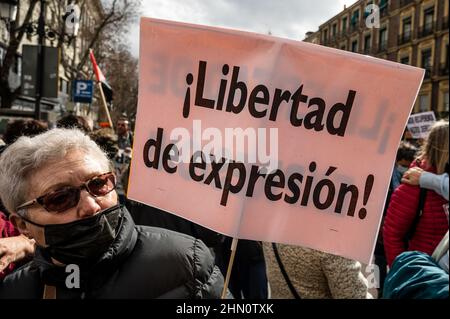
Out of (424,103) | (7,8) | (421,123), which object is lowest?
A: (421,123)

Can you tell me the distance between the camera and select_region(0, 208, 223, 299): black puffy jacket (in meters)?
1.21

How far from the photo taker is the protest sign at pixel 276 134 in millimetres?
1367

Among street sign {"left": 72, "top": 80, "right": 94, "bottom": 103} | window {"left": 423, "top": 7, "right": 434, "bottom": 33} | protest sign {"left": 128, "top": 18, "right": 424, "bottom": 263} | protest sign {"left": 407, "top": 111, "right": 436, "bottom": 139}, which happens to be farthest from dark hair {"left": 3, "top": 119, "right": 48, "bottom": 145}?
window {"left": 423, "top": 7, "right": 434, "bottom": 33}

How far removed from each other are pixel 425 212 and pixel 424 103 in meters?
30.8

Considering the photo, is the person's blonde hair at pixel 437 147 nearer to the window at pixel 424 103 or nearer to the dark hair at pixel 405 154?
the dark hair at pixel 405 154

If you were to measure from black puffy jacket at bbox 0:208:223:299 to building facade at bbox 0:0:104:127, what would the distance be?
10.1ft

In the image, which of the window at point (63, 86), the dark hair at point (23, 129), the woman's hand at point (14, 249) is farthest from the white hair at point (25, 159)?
the window at point (63, 86)

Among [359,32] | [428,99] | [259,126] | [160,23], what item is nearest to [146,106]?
[160,23]

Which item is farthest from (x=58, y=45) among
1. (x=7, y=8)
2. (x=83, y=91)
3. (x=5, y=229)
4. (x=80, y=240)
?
(x=80, y=240)

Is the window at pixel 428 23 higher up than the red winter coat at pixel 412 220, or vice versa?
the window at pixel 428 23

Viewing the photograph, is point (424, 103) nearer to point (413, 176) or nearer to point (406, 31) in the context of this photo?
point (406, 31)

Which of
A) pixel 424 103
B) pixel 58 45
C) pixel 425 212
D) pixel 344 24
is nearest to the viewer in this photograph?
pixel 344 24

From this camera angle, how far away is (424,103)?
2975 centimetres

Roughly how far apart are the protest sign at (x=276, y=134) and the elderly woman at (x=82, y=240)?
182mm
